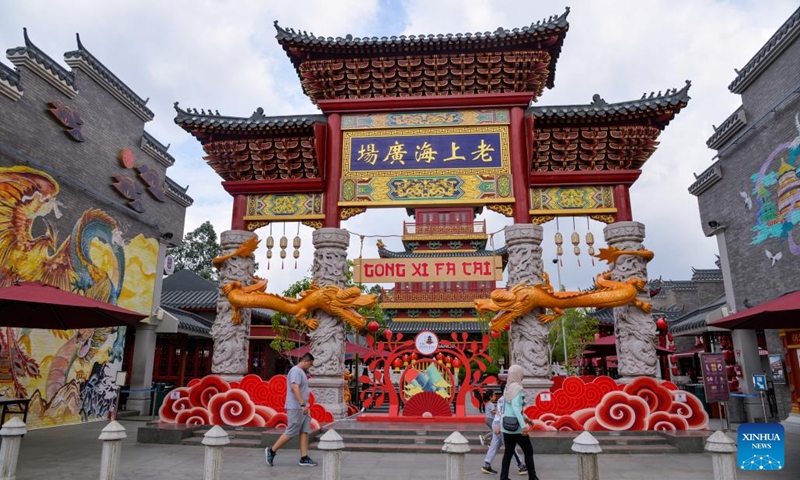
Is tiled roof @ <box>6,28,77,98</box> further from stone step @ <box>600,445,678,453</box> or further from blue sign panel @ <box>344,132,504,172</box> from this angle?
stone step @ <box>600,445,678,453</box>

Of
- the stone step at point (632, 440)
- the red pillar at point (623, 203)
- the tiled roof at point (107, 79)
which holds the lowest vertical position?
the stone step at point (632, 440)

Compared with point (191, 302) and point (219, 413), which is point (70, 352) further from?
point (191, 302)

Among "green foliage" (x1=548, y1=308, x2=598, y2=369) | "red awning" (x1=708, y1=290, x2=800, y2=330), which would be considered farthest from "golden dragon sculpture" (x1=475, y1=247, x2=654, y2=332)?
"green foliage" (x1=548, y1=308, x2=598, y2=369)

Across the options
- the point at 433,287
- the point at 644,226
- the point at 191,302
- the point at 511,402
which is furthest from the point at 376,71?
the point at 433,287

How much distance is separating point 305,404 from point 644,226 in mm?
7615

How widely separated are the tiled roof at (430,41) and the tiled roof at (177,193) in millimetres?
8444

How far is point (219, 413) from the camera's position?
9203mm

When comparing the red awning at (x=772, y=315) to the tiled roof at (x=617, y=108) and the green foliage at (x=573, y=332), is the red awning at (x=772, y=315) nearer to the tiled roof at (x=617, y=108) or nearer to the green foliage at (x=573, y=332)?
the tiled roof at (x=617, y=108)

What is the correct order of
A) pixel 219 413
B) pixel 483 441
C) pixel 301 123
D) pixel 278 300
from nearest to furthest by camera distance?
pixel 483 441
pixel 219 413
pixel 278 300
pixel 301 123

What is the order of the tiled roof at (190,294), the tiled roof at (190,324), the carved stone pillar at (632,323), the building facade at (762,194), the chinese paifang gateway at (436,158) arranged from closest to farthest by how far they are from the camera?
1. the carved stone pillar at (632,323)
2. the chinese paifang gateway at (436,158)
3. the building facade at (762,194)
4. the tiled roof at (190,324)
5. the tiled roof at (190,294)

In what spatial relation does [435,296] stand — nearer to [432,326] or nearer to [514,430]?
[432,326]

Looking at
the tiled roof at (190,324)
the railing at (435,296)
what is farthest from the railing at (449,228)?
the tiled roof at (190,324)

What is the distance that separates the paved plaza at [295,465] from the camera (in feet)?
20.3

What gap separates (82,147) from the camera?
12.5 meters
